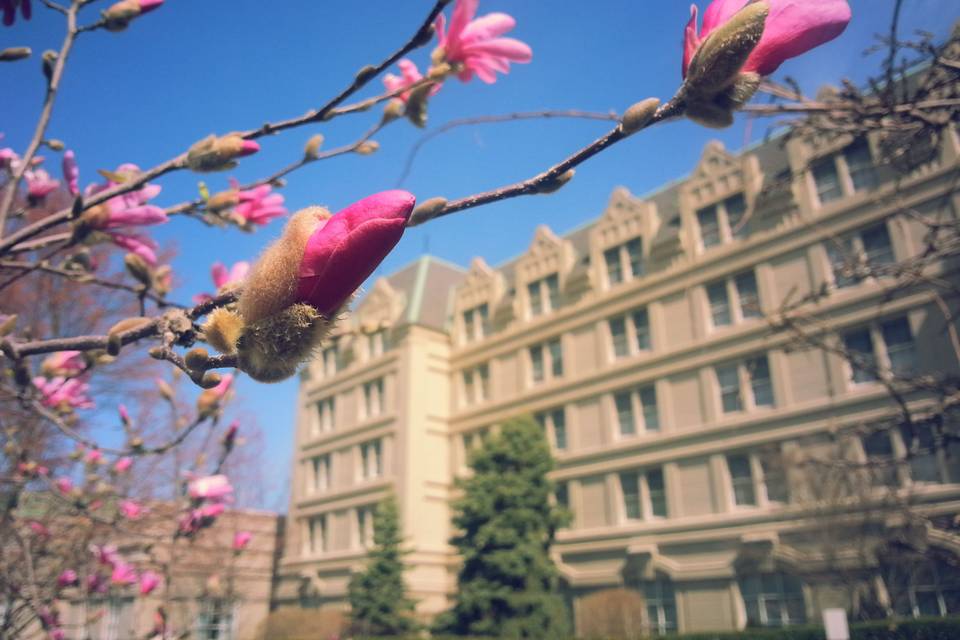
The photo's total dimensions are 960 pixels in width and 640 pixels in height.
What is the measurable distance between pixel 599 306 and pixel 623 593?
833cm

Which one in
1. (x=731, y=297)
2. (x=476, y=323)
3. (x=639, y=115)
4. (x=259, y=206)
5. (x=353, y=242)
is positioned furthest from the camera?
(x=476, y=323)

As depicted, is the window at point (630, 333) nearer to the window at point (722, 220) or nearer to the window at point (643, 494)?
the window at point (722, 220)

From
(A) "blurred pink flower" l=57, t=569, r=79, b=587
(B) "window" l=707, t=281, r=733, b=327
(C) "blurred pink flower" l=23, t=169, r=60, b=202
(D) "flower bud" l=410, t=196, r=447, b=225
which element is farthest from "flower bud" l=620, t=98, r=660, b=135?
(B) "window" l=707, t=281, r=733, b=327

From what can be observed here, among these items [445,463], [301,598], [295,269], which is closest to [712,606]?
[445,463]

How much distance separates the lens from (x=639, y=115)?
3.49 ft

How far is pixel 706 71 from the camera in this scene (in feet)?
3.58

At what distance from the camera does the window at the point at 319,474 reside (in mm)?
28578

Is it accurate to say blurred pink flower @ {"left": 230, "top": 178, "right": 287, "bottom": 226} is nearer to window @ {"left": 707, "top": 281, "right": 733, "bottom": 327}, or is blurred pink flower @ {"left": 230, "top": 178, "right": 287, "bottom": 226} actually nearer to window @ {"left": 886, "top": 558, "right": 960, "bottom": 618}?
window @ {"left": 886, "top": 558, "right": 960, "bottom": 618}

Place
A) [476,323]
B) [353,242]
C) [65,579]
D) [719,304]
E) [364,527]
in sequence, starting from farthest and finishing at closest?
1. [476,323]
2. [364,527]
3. [719,304]
4. [65,579]
5. [353,242]

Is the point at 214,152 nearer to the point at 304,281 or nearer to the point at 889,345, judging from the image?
the point at 304,281

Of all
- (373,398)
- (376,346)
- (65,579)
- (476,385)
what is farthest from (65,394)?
(376,346)

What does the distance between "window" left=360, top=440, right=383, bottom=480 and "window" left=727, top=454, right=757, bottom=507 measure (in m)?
12.9

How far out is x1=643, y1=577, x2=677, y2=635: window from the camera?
17.9 metres

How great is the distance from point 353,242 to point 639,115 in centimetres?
47
